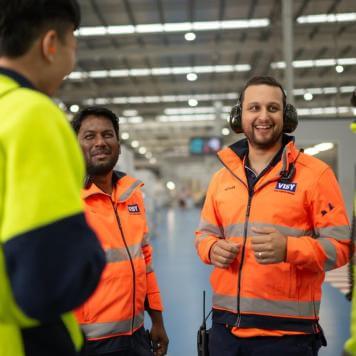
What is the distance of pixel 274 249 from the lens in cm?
189

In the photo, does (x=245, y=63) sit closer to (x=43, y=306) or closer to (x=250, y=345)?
(x=250, y=345)

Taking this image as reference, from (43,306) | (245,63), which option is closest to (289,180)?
(43,306)

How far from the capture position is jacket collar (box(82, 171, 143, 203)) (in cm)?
216

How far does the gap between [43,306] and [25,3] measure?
658 millimetres

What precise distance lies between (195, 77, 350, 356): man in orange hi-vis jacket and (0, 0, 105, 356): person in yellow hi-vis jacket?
1117mm

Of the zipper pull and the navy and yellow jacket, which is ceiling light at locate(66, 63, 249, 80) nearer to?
the zipper pull

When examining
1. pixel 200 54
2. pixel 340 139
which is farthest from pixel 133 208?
pixel 200 54

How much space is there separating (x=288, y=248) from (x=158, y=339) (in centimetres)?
99

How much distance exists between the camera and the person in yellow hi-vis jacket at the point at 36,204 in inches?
33.9

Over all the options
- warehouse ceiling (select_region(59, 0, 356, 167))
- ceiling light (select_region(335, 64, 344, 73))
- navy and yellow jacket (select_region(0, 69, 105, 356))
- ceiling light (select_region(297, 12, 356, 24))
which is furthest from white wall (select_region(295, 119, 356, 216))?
navy and yellow jacket (select_region(0, 69, 105, 356))

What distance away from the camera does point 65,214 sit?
897mm

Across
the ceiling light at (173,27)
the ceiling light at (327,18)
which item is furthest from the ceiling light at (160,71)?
the ceiling light at (327,18)

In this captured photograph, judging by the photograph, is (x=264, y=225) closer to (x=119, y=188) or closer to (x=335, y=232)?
(x=335, y=232)

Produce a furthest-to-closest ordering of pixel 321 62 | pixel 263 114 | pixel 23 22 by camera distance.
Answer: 1. pixel 321 62
2. pixel 263 114
3. pixel 23 22
